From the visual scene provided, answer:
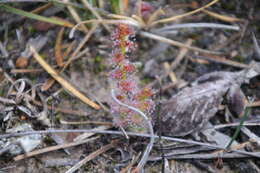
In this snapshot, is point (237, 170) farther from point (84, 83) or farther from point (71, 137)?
point (84, 83)

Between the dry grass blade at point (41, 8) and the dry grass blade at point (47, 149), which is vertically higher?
the dry grass blade at point (41, 8)

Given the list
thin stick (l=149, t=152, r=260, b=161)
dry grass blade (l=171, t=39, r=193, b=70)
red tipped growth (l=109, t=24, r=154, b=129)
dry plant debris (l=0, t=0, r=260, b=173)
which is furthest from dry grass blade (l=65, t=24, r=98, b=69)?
thin stick (l=149, t=152, r=260, b=161)

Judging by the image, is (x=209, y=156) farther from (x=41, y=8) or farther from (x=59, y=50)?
(x=41, y=8)

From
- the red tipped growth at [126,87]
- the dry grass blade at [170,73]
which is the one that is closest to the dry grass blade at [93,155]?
the red tipped growth at [126,87]

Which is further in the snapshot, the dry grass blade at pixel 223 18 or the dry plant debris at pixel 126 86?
the dry grass blade at pixel 223 18

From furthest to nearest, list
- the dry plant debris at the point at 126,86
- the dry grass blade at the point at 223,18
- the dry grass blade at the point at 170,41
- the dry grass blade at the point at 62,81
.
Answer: the dry grass blade at the point at 223,18
the dry grass blade at the point at 170,41
the dry grass blade at the point at 62,81
the dry plant debris at the point at 126,86

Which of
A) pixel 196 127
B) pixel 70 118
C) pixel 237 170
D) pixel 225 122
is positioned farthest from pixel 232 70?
pixel 70 118

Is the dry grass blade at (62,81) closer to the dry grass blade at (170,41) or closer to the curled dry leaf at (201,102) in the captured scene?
the curled dry leaf at (201,102)
